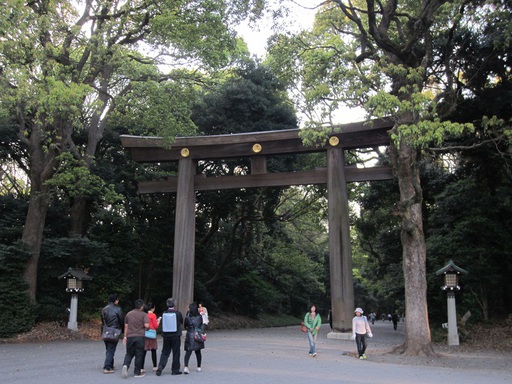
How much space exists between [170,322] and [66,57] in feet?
30.6

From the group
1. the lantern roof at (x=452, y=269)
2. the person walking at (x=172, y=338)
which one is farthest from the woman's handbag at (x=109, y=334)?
the lantern roof at (x=452, y=269)

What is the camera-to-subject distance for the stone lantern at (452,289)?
13.9 meters

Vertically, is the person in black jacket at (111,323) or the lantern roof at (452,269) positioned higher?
the lantern roof at (452,269)

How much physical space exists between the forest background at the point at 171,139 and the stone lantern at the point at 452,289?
5.75 ft

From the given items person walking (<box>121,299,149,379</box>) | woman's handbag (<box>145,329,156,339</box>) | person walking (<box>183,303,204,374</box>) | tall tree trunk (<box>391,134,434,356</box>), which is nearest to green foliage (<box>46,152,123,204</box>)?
woman's handbag (<box>145,329,156,339</box>)

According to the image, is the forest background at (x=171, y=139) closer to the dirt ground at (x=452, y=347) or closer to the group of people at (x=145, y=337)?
the dirt ground at (x=452, y=347)

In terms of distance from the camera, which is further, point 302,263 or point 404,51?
point 302,263

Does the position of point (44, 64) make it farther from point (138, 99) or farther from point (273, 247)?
point (273, 247)

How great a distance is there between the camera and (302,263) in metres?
25.3

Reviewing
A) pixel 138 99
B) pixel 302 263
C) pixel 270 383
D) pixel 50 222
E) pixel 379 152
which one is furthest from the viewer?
pixel 302 263

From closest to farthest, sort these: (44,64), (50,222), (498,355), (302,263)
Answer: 1. (498,355)
2. (44,64)
3. (50,222)
4. (302,263)

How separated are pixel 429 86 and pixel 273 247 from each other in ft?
43.8

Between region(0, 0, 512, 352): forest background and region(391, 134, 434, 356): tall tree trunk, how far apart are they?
0.95m

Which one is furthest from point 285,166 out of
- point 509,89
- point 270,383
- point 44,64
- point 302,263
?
point 270,383
